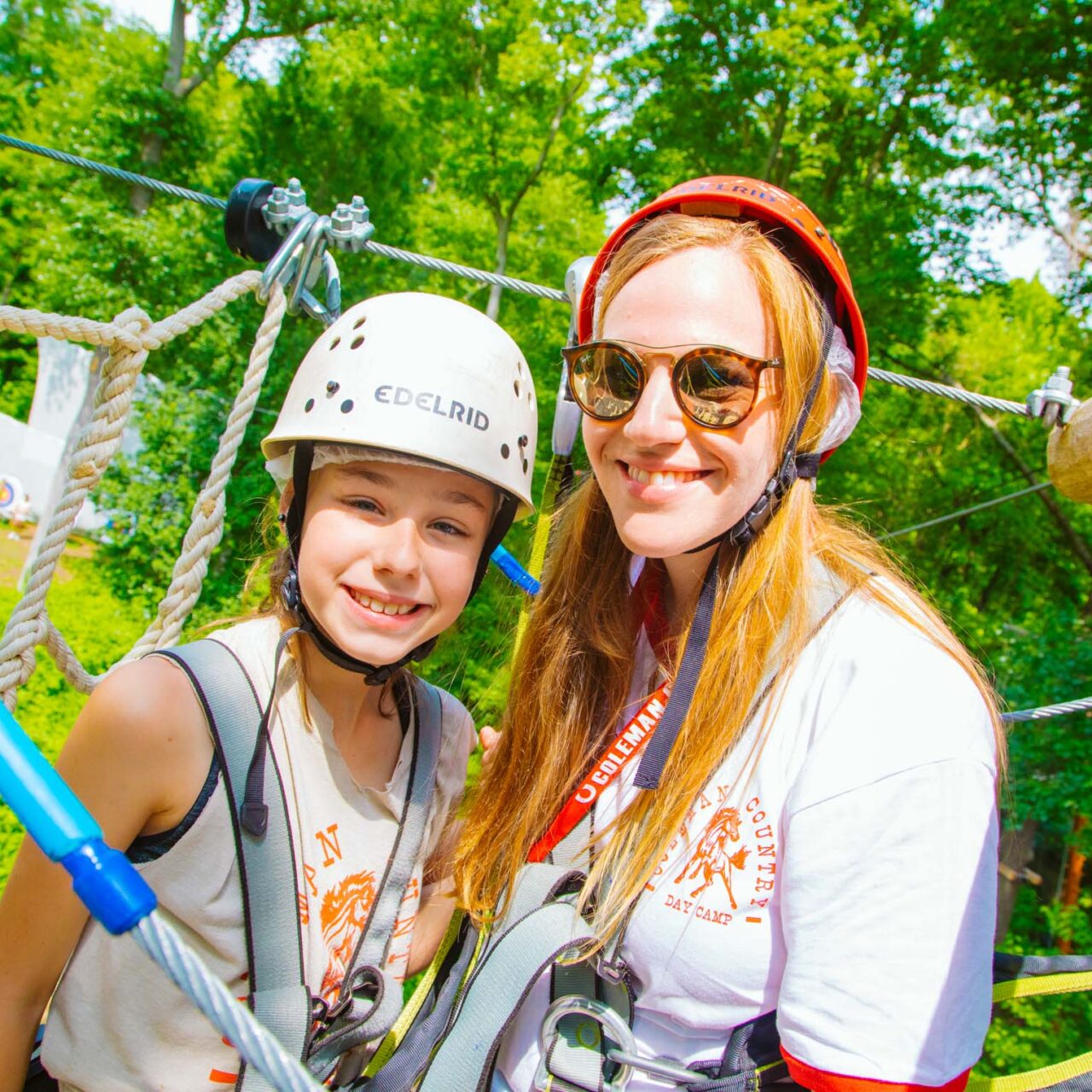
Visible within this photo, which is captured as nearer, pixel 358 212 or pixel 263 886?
pixel 263 886

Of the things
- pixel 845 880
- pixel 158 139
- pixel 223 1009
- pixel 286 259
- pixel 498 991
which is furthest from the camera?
pixel 158 139

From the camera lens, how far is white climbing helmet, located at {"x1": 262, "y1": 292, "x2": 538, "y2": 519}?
67.4 inches

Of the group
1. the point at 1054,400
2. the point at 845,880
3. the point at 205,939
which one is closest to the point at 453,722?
the point at 205,939

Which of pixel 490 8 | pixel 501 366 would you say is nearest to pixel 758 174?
pixel 490 8

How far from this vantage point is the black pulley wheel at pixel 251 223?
2.23 m

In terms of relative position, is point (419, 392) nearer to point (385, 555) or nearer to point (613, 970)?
point (385, 555)

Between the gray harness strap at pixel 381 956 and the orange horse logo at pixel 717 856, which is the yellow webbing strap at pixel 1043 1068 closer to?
the orange horse logo at pixel 717 856

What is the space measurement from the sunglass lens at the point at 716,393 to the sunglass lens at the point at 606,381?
10 cm

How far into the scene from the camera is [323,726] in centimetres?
175

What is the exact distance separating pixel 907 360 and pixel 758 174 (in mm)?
3550

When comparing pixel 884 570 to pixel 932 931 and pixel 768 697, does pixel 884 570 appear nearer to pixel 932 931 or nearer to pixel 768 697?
pixel 768 697

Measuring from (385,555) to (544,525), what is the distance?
2.11 feet

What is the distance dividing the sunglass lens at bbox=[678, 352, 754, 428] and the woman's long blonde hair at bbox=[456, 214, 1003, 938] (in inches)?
4.1

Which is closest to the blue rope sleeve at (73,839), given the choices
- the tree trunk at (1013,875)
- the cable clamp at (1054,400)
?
the cable clamp at (1054,400)
